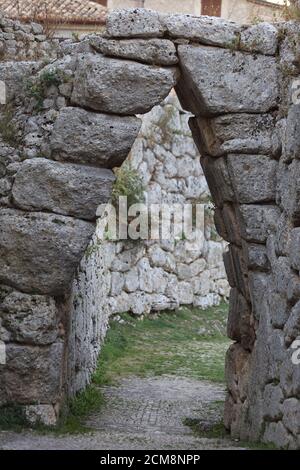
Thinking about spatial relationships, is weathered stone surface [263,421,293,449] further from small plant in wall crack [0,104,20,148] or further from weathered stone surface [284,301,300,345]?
small plant in wall crack [0,104,20,148]

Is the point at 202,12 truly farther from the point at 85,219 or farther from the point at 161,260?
the point at 85,219

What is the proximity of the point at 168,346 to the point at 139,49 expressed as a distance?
7.51 metres

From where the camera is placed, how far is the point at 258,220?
25.7 feet

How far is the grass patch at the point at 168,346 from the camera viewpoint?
40.5 feet

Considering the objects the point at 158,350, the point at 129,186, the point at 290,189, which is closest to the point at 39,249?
the point at 290,189

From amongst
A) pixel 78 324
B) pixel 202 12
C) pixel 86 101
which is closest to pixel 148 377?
pixel 78 324

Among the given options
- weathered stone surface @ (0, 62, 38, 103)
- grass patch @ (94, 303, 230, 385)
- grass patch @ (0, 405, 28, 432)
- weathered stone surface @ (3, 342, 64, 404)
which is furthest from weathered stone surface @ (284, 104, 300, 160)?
grass patch @ (94, 303, 230, 385)

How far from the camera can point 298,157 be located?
698 cm

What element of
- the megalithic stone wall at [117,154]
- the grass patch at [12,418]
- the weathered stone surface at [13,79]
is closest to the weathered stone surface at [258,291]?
the megalithic stone wall at [117,154]

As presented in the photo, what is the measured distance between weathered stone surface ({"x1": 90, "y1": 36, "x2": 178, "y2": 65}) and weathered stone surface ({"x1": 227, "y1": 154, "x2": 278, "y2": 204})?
1022mm

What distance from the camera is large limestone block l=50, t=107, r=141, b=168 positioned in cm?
771

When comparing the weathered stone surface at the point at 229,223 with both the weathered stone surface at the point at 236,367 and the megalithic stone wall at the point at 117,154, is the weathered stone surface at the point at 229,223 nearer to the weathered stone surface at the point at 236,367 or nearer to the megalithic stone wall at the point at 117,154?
the megalithic stone wall at the point at 117,154

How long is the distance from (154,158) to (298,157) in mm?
10095

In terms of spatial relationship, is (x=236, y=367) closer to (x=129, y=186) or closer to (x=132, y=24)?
(x=132, y=24)
